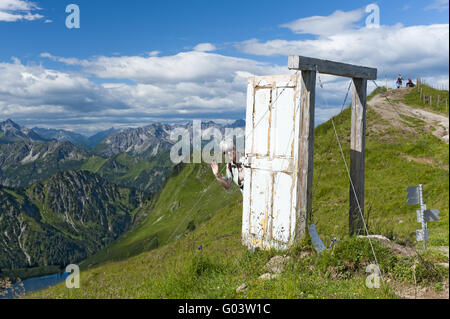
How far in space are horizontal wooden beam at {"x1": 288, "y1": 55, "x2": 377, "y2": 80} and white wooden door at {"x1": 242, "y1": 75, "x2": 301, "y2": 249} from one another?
39 centimetres

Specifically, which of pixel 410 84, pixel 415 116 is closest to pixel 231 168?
pixel 415 116

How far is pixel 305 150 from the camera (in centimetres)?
799

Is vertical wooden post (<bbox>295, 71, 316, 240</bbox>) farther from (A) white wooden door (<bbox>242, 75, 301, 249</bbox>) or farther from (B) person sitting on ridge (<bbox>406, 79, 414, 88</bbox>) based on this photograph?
(B) person sitting on ridge (<bbox>406, 79, 414, 88</bbox>)

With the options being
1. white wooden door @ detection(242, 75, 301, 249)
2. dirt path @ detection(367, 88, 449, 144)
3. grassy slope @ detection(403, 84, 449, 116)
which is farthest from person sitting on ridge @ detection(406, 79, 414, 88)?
white wooden door @ detection(242, 75, 301, 249)

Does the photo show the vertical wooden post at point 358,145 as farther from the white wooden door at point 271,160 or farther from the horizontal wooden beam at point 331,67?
the white wooden door at point 271,160

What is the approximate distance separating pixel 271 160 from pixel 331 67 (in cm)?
249

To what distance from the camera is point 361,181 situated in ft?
32.1

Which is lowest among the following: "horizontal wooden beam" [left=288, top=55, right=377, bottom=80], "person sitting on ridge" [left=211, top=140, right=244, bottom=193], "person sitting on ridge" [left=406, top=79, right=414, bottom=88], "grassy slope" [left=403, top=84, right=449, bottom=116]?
"person sitting on ridge" [left=211, top=140, right=244, bottom=193]

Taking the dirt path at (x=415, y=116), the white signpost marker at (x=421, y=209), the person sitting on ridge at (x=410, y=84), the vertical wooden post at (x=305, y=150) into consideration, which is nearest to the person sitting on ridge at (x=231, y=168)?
the vertical wooden post at (x=305, y=150)

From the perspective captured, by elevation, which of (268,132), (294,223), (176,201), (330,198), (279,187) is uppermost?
(268,132)

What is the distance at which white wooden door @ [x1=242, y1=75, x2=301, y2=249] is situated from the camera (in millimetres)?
8211
